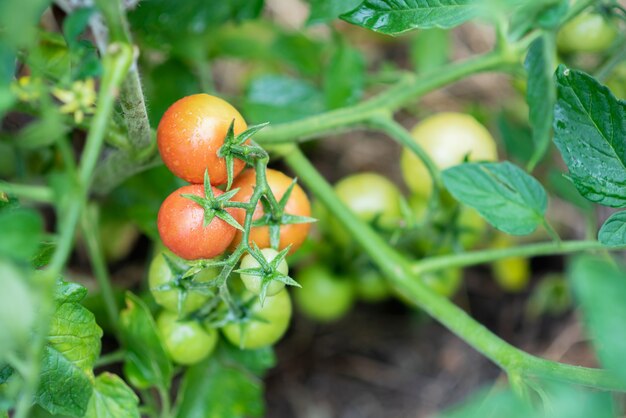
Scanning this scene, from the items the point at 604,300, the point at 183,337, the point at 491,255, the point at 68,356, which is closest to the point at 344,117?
the point at 491,255

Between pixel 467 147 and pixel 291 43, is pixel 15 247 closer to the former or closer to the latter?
pixel 467 147

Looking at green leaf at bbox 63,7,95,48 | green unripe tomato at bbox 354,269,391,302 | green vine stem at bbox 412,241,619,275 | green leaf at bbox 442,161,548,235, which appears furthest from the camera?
green unripe tomato at bbox 354,269,391,302

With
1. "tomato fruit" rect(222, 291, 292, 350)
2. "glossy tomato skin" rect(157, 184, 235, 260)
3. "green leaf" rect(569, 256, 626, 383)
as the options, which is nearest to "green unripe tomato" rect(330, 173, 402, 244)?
"tomato fruit" rect(222, 291, 292, 350)

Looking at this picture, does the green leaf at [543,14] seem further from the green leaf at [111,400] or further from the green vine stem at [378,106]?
the green leaf at [111,400]

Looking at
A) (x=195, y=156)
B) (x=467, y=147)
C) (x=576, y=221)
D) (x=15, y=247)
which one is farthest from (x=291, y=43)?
(x=15, y=247)

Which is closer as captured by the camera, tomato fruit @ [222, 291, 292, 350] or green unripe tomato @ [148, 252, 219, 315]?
green unripe tomato @ [148, 252, 219, 315]

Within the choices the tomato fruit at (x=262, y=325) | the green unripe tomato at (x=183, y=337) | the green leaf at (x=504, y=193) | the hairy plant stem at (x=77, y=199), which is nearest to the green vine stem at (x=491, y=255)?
the green leaf at (x=504, y=193)

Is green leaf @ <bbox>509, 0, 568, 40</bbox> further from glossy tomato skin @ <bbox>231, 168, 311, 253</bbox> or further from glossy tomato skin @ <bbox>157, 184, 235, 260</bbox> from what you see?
glossy tomato skin @ <bbox>157, 184, 235, 260</bbox>
